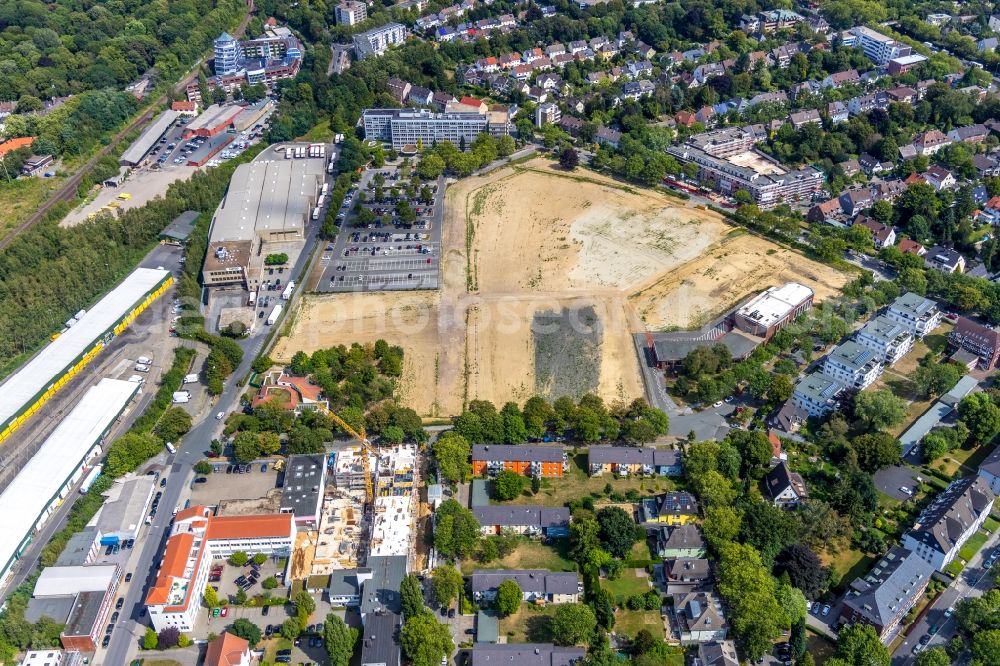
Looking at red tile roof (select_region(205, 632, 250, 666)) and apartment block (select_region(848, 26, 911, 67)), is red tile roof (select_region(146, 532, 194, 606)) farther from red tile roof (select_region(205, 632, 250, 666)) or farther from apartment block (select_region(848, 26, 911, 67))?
apartment block (select_region(848, 26, 911, 67))

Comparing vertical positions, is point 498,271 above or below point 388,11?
below

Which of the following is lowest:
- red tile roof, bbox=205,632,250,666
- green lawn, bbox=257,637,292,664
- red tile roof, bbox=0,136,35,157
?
green lawn, bbox=257,637,292,664

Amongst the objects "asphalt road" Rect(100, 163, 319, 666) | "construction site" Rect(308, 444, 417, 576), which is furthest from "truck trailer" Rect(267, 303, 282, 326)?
"construction site" Rect(308, 444, 417, 576)

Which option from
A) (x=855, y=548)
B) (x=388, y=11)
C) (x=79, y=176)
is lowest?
(x=855, y=548)

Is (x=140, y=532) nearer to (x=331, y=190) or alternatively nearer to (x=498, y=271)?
(x=498, y=271)

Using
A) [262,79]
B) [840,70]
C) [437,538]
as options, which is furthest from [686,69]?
[437,538]

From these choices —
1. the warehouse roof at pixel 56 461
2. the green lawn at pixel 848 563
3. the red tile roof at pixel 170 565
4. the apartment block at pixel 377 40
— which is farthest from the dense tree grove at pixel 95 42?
the green lawn at pixel 848 563
